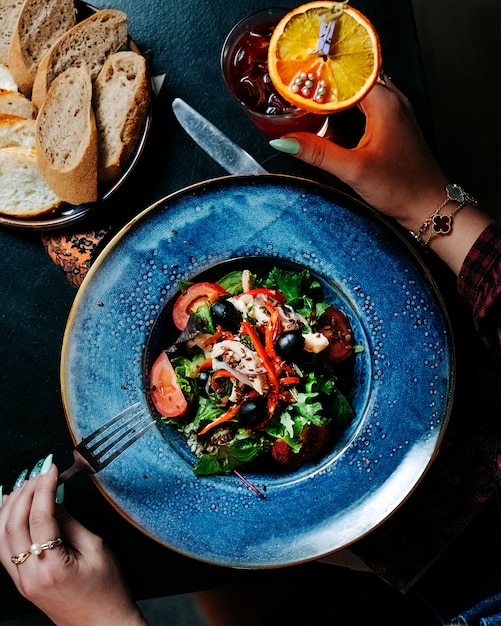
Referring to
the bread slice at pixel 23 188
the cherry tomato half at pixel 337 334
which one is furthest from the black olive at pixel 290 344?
the bread slice at pixel 23 188

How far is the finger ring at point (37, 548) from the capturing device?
5.20 ft

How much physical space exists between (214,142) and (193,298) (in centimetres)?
41

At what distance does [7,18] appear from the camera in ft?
5.24

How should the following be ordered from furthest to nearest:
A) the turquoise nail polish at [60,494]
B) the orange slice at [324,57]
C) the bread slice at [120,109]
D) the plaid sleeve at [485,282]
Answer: the turquoise nail polish at [60,494], the bread slice at [120,109], the plaid sleeve at [485,282], the orange slice at [324,57]

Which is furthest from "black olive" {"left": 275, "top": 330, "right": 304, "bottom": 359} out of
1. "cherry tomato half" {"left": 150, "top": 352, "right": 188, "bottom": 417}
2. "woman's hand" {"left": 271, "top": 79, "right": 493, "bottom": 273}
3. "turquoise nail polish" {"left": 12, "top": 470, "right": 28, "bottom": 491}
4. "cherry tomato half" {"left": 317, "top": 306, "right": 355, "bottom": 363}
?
"turquoise nail polish" {"left": 12, "top": 470, "right": 28, "bottom": 491}

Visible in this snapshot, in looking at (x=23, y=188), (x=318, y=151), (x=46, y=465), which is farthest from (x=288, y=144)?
(x=46, y=465)

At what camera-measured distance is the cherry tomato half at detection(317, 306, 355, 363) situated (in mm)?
1563

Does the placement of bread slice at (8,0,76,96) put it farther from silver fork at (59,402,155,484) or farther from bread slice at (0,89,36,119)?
silver fork at (59,402,155,484)

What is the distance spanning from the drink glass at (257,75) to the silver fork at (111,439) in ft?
2.47

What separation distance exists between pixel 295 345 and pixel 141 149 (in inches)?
23.9

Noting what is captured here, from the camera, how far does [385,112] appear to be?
4.96 feet

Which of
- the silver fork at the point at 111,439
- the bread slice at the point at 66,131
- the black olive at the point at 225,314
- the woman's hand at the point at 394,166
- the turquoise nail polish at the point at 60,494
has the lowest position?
the turquoise nail polish at the point at 60,494

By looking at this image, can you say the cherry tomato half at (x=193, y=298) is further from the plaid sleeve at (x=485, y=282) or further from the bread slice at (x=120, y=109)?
the plaid sleeve at (x=485, y=282)

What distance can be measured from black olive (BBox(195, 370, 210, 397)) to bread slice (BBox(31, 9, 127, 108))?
2.54 ft
